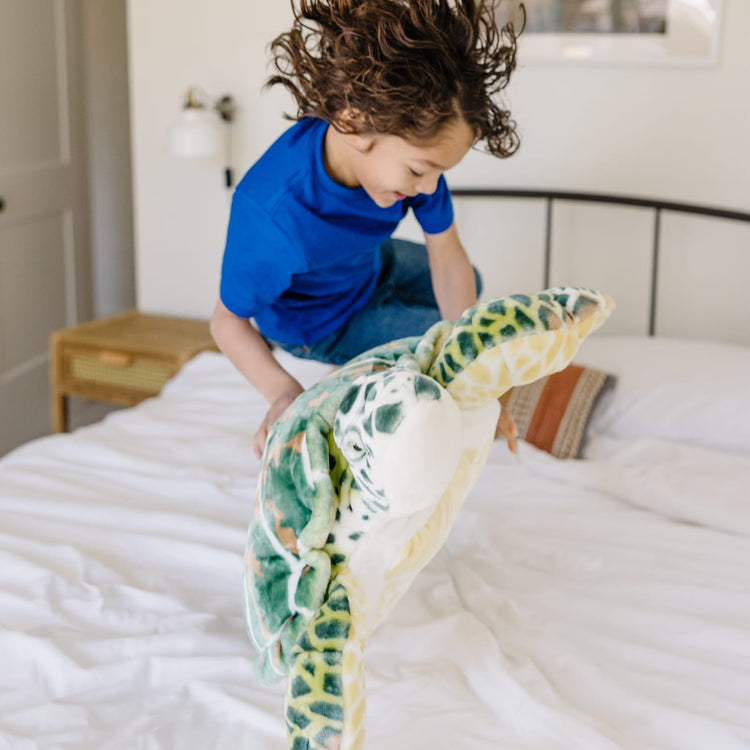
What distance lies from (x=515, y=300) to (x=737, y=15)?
A: 1545 millimetres

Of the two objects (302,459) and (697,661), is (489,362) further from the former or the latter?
(697,661)

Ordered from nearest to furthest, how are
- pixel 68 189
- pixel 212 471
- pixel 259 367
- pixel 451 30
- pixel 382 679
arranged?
pixel 382 679 → pixel 451 30 → pixel 259 367 → pixel 212 471 → pixel 68 189

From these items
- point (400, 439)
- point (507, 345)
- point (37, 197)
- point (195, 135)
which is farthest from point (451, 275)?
point (37, 197)

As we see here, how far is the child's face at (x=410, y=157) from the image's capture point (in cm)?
126

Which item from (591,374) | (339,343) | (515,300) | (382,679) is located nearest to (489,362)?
(515,300)

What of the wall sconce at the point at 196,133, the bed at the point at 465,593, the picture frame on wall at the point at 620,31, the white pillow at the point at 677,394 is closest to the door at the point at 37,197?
the wall sconce at the point at 196,133

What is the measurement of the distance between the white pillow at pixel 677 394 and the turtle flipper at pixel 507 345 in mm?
990

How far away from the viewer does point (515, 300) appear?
100cm

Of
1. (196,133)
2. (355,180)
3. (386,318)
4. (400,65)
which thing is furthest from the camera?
(196,133)

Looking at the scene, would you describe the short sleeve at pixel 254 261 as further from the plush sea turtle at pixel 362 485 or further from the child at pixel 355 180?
the plush sea turtle at pixel 362 485

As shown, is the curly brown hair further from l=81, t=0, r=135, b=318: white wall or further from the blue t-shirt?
l=81, t=0, r=135, b=318: white wall

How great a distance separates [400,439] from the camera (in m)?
0.88

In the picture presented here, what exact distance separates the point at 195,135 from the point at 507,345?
5.78 ft

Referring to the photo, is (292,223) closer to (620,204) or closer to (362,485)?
(362,485)
